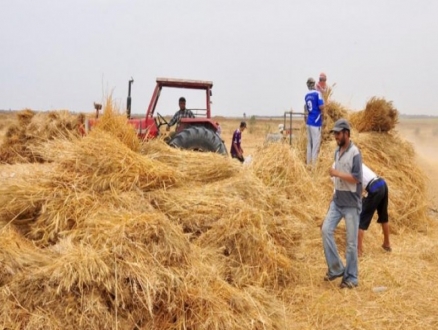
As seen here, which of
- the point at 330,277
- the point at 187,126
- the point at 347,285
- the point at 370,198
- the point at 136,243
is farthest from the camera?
the point at 187,126

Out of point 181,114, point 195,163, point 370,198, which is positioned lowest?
point 370,198

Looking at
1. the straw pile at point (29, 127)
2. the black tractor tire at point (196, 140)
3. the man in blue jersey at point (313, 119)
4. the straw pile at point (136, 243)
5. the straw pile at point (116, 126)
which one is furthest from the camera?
the straw pile at point (29, 127)

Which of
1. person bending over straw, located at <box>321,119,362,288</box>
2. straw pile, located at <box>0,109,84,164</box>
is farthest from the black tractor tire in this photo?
straw pile, located at <box>0,109,84,164</box>

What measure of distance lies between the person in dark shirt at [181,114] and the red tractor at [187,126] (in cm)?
16

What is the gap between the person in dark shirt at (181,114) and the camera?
8586mm

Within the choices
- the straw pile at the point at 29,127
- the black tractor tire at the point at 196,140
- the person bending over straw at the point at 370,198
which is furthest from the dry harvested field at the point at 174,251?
the straw pile at the point at 29,127

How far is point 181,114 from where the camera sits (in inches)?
342

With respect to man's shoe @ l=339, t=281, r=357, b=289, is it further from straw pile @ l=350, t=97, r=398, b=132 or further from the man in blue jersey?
straw pile @ l=350, t=97, r=398, b=132

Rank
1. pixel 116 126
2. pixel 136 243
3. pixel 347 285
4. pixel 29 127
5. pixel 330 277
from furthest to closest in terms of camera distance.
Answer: pixel 29 127 → pixel 116 126 → pixel 330 277 → pixel 347 285 → pixel 136 243

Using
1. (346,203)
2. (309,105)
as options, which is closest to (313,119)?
(309,105)

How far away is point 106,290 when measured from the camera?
316 centimetres

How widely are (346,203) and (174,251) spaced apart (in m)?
2.19

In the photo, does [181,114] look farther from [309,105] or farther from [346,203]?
[346,203]

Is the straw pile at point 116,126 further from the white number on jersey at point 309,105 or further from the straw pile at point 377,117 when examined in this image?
the straw pile at point 377,117
